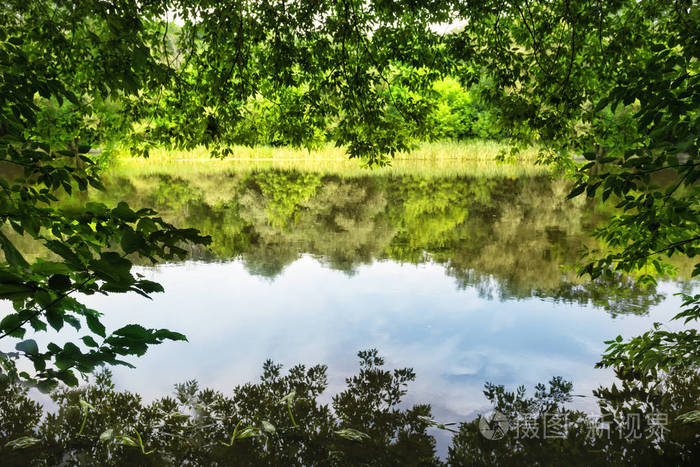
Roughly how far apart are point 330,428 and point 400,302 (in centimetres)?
477

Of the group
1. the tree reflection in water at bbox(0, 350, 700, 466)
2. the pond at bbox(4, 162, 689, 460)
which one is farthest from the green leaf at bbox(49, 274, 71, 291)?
the tree reflection in water at bbox(0, 350, 700, 466)

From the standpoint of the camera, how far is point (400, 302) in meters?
9.84

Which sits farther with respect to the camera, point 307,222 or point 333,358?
point 307,222

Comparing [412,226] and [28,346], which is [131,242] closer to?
[28,346]

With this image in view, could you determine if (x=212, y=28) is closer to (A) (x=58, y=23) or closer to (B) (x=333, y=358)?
(A) (x=58, y=23)

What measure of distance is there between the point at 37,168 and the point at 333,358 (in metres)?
5.38

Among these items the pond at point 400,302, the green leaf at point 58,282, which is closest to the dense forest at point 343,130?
the green leaf at point 58,282

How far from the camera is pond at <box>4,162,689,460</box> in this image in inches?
270

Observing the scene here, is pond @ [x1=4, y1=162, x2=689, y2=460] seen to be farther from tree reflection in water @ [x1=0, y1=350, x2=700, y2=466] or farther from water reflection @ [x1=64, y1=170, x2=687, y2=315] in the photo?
tree reflection in water @ [x1=0, y1=350, x2=700, y2=466]

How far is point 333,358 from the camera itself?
24.0ft

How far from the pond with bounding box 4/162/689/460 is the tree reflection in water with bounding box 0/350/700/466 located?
269mm

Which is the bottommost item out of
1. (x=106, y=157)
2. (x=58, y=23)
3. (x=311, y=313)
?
(x=311, y=313)

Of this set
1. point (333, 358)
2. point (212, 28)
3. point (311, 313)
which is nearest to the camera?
point (333, 358)

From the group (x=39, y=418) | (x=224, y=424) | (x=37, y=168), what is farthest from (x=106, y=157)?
(x=37, y=168)
